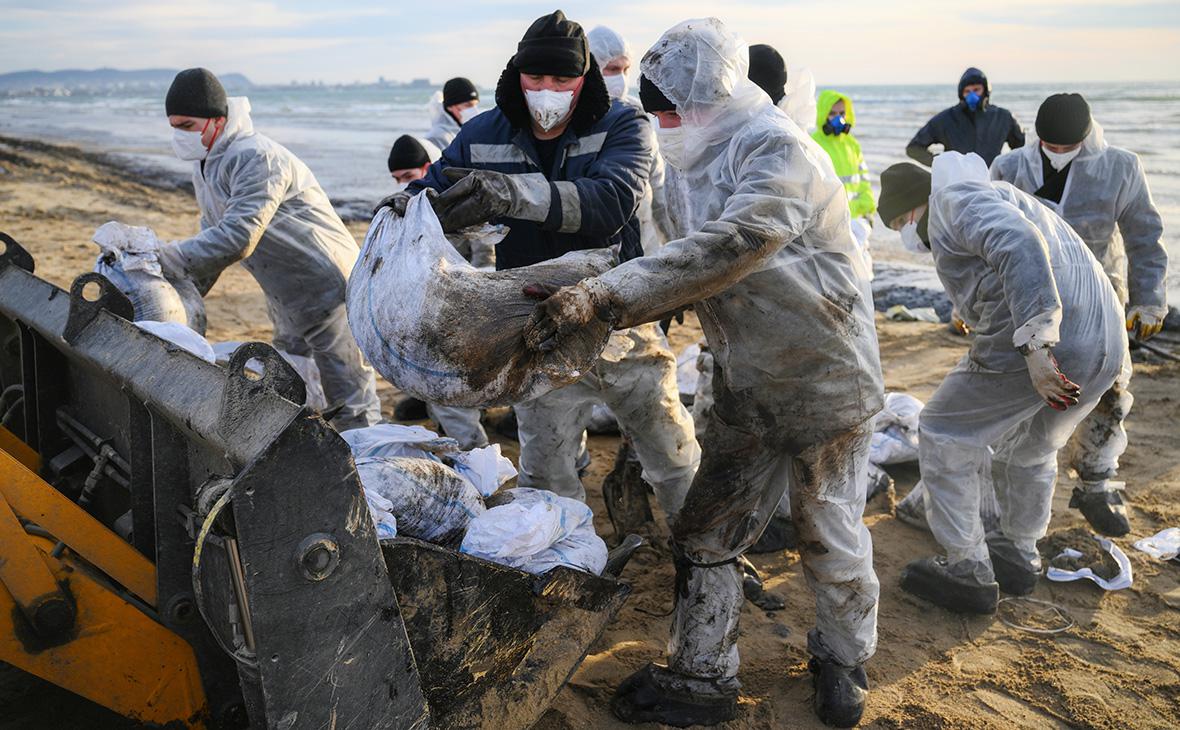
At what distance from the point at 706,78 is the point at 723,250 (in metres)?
0.59

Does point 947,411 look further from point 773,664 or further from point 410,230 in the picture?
point 410,230

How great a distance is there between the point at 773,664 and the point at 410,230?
208 cm

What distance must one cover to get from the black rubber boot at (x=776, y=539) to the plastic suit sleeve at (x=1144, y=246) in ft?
7.33

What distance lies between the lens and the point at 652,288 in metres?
2.34

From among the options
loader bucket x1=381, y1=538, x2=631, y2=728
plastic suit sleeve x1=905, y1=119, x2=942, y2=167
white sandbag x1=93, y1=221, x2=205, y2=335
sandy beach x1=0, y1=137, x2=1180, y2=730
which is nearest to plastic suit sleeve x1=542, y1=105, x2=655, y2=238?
loader bucket x1=381, y1=538, x2=631, y2=728

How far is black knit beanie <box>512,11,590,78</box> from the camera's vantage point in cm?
332

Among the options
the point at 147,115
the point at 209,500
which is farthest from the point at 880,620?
the point at 147,115

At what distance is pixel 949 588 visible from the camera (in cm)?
386

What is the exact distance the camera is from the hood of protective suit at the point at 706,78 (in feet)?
8.73

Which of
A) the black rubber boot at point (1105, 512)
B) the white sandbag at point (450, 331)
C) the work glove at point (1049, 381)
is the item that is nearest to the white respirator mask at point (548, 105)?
the white sandbag at point (450, 331)

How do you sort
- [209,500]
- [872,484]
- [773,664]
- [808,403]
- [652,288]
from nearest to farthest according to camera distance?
[209,500], [652,288], [808,403], [773,664], [872,484]

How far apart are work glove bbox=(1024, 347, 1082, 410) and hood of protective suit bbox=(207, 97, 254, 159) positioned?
12.6ft

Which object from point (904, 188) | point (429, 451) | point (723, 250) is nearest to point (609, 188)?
point (723, 250)

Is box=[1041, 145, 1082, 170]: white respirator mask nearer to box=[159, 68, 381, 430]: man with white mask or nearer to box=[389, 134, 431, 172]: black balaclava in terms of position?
box=[389, 134, 431, 172]: black balaclava
